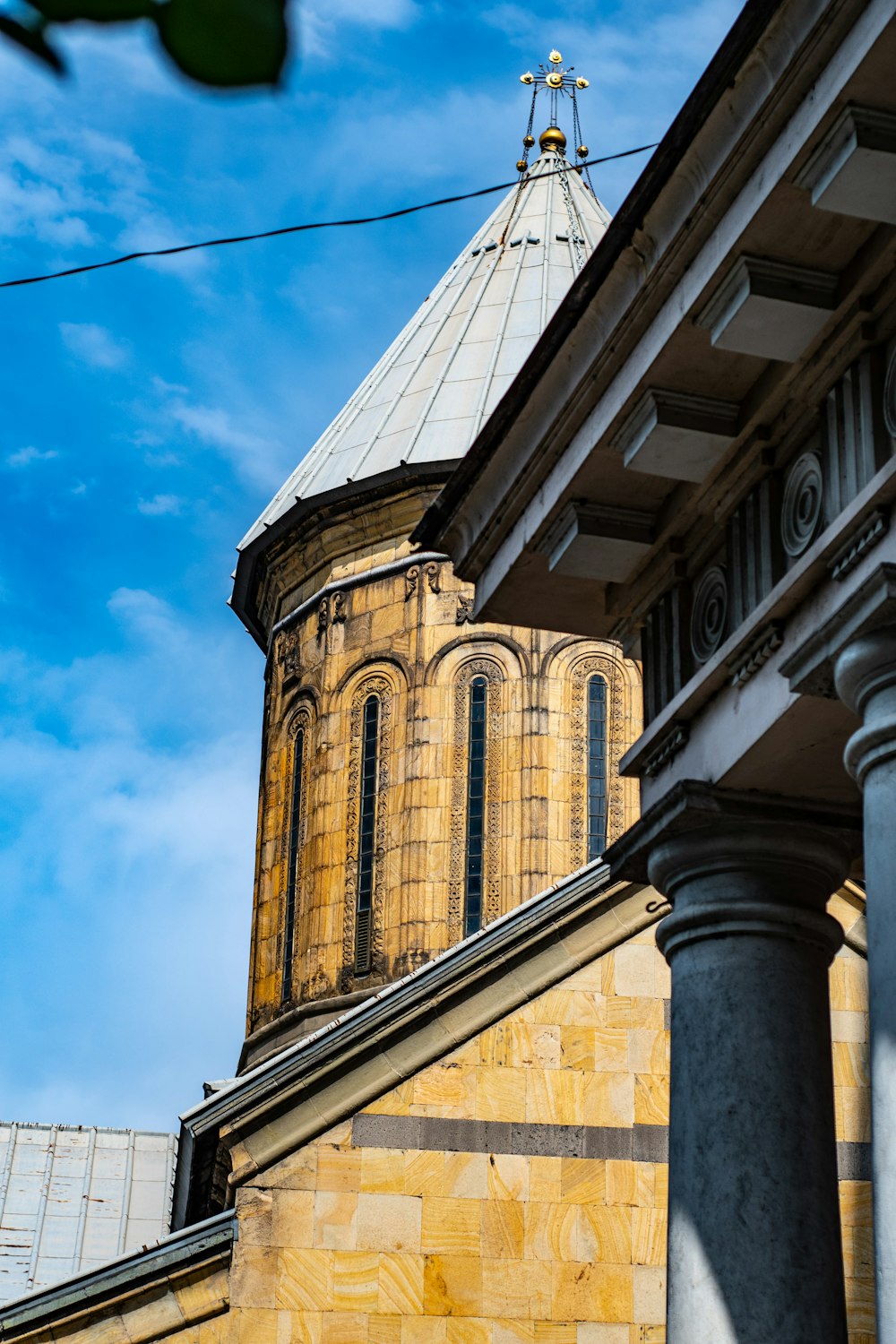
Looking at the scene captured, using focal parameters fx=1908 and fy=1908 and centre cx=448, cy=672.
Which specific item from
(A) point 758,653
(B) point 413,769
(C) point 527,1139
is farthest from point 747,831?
(B) point 413,769

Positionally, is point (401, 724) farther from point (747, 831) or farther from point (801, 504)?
point (801, 504)

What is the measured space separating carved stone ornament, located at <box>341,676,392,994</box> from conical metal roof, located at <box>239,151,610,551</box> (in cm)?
247

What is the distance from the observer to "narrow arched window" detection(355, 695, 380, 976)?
19.8m

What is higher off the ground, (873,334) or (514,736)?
(514,736)

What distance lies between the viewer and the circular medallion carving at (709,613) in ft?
23.8

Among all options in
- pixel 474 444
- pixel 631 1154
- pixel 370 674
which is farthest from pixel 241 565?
pixel 474 444

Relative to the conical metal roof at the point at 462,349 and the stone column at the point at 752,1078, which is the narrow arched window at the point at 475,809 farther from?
the stone column at the point at 752,1078

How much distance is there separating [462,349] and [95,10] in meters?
21.8

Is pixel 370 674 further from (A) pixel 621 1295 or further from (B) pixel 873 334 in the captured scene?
(B) pixel 873 334

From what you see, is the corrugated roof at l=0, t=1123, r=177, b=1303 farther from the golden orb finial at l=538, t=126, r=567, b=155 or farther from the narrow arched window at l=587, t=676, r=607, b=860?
the golden orb finial at l=538, t=126, r=567, b=155

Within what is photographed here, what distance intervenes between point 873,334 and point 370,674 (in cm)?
1511

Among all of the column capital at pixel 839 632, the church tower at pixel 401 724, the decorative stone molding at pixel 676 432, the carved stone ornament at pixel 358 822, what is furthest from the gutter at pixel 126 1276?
the carved stone ornament at pixel 358 822

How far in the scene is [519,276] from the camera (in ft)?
77.7

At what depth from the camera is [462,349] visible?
22969 millimetres
